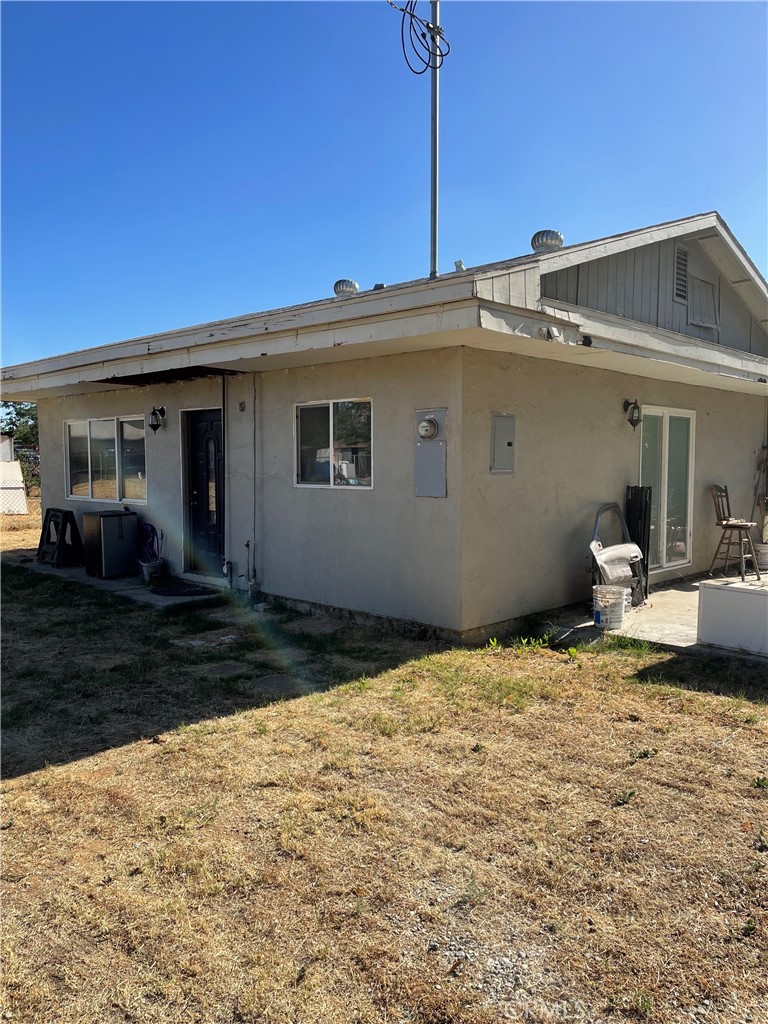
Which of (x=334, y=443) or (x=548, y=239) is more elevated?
(x=548, y=239)

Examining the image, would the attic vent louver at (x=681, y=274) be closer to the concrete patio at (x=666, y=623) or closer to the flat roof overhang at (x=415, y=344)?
the flat roof overhang at (x=415, y=344)

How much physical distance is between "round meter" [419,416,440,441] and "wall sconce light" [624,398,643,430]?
2.96 meters

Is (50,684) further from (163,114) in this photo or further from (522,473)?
(163,114)

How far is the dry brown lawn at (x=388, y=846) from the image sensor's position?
2.07 m

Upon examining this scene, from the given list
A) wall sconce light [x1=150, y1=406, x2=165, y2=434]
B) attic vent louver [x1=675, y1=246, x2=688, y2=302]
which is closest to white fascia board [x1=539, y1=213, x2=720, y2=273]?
attic vent louver [x1=675, y1=246, x2=688, y2=302]

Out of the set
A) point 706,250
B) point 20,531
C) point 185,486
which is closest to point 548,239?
point 706,250

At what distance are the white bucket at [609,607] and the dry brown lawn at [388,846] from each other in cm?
107

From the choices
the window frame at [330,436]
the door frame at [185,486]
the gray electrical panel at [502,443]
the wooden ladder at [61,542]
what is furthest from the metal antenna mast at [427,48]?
the wooden ladder at [61,542]

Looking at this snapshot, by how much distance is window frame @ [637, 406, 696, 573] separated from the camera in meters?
8.55

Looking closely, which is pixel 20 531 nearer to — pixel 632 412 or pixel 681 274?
pixel 632 412

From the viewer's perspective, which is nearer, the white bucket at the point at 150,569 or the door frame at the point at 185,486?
the door frame at the point at 185,486

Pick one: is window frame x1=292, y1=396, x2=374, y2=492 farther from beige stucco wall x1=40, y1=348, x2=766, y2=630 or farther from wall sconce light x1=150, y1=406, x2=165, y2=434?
wall sconce light x1=150, y1=406, x2=165, y2=434

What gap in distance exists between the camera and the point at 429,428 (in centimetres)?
598

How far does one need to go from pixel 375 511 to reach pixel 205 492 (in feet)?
10.8
